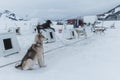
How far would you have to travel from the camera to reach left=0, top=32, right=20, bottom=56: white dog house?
5949mm

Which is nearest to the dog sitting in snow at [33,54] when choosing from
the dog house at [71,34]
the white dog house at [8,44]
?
the white dog house at [8,44]

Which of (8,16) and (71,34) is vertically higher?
(8,16)

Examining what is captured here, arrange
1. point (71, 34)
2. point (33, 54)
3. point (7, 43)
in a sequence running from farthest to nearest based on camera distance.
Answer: point (71, 34)
point (7, 43)
point (33, 54)

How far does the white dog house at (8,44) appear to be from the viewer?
5949 mm

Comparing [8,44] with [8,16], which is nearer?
[8,44]

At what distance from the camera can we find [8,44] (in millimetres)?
6238

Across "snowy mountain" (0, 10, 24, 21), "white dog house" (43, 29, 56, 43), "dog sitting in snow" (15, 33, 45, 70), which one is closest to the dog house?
"white dog house" (43, 29, 56, 43)

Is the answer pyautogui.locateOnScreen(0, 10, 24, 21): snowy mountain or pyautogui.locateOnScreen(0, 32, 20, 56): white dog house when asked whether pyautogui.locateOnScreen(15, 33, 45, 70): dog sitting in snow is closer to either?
pyautogui.locateOnScreen(0, 32, 20, 56): white dog house

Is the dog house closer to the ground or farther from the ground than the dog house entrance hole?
closer to the ground

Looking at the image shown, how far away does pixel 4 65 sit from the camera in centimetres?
491

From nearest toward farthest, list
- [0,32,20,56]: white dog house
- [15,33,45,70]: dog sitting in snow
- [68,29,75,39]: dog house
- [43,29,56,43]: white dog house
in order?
[15,33,45,70]: dog sitting in snow, [0,32,20,56]: white dog house, [43,29,56,43]: white dog house, [68,29,75,39]: dog house

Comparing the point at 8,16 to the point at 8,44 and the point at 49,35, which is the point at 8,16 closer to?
the point at 49,35

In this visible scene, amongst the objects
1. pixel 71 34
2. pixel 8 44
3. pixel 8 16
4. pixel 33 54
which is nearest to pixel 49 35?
pixel 71 34

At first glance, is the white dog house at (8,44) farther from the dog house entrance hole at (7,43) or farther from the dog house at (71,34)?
the dog house at (71,34)
